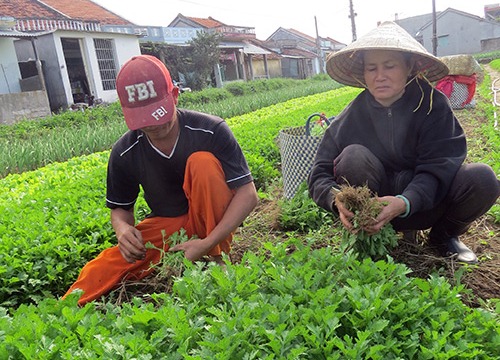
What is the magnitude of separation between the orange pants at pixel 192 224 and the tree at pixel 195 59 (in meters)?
24.6

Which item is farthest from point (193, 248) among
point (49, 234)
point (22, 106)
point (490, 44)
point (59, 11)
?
point (490, 44)

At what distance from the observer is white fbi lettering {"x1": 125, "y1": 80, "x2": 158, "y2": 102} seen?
2271mm

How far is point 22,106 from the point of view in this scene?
46.4 feet

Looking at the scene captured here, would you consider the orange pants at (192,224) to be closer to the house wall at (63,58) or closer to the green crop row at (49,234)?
the green crop row at (49,234)

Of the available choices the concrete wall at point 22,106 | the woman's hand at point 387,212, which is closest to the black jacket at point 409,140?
the woman's hand at point 387,212

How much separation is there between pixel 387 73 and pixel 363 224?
0.87 m

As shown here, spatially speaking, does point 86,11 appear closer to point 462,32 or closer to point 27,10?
point 27,10

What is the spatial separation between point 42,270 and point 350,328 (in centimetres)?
196

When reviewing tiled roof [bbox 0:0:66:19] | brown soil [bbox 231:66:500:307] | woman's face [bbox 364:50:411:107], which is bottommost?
brown soil [bbox 231:66:500:307]

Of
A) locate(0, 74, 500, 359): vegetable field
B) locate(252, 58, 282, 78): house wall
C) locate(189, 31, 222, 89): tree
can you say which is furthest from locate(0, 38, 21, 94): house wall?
locate(252, 58, 282, 78): house wall

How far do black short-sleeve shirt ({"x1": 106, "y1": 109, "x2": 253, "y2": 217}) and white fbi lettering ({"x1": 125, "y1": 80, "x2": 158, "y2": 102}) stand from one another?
36 centimetres

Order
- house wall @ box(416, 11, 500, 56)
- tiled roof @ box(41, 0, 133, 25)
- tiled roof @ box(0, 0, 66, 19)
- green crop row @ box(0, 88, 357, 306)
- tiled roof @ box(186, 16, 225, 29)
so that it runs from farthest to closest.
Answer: house wall @ box(416, 11, 500, 56), tiled roof @ box(186, 16, 225, 29), tiled roof @ box(41, 0, 133, 25), tiled roof @ box(0, 0, 66, 19), green crop row @ box(0, 88, 357, 306)

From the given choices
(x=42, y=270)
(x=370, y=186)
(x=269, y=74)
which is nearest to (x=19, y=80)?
(x=42, y=270)

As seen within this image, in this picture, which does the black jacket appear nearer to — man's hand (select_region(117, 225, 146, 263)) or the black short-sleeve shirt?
the black short-sleeve shirt
